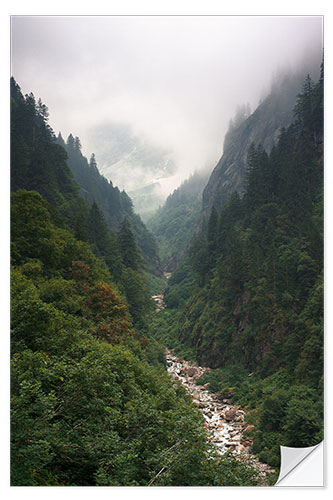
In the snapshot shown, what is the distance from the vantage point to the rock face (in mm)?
15824

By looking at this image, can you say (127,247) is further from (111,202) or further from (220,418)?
(111,202)

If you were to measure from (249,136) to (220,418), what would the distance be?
3143cm

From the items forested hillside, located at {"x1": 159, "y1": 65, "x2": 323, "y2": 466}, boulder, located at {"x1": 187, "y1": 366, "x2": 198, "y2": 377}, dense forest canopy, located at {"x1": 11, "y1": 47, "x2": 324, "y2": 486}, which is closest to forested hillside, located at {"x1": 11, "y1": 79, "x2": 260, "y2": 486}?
dense forest canopy, located at {"x1": 11, "y1": 47, "x2": 324, "y2": 486}

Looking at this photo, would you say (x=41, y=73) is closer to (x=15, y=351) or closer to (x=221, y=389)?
Answer: (x=15, y=351)

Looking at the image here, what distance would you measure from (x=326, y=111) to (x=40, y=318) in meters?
A: 10.5

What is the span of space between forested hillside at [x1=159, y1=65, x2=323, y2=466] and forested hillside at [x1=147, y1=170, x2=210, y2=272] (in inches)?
1694

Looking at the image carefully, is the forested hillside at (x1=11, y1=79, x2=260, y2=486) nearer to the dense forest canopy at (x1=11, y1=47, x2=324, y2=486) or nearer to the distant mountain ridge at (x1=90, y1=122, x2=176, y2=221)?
the dense forest canopy at (x1=11, y1=47, x2=324, y2=486)

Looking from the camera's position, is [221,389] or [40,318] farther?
[221,389]

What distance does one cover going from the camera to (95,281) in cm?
1816

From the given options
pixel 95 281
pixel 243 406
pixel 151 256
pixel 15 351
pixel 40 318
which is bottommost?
pixel 243 406

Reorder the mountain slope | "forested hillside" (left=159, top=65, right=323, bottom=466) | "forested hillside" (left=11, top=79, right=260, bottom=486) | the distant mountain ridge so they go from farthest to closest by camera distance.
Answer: the mountain slope → the distant mountain ridge → "forested hillside" (left=159, top=65, right=323, bottom=466) → "forested hillside" (left=11, top=79, right=260, bottom=486)

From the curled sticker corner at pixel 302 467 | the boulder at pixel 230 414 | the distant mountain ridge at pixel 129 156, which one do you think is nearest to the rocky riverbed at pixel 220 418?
the boulder at pixel 230 414

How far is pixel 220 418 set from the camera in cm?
1625

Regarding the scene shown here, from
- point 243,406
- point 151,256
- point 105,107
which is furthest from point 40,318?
point 151,256
